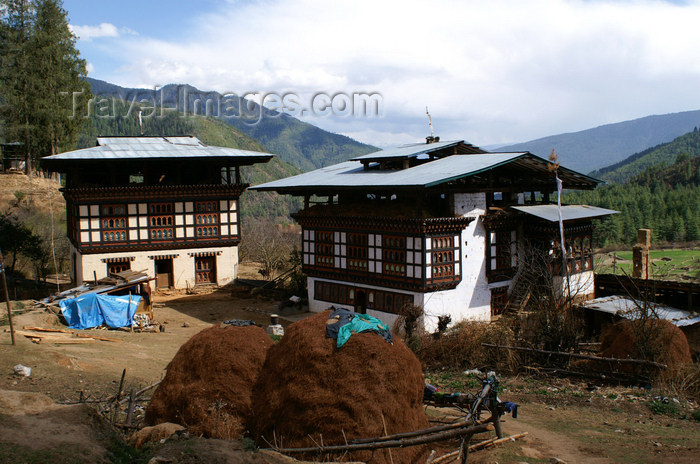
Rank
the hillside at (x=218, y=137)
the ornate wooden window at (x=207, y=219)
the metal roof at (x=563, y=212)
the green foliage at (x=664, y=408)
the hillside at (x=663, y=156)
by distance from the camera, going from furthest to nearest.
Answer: the hillside at (x=663, y=156) → the hillside at (x=218, y=137) → the ornate wooden window at (x=207, y=219) → the metal roof at (x=563, y=212) → the green foliage at (x=664, y=408)

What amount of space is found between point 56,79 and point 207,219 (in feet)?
84.1

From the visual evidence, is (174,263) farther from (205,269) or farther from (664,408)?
(664,408)

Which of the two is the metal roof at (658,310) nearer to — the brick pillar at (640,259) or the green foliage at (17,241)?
the brick pillar at (640,259)

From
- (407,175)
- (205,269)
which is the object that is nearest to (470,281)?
(407,175)

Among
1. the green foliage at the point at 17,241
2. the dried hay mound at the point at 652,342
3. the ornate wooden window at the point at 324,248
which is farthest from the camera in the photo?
the green foliage at the point at 17,241

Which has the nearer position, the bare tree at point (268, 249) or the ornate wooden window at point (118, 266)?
the ornate wooden window at point (118, 266)

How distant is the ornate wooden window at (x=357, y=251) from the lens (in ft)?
84.0

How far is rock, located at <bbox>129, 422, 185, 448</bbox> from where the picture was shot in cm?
968

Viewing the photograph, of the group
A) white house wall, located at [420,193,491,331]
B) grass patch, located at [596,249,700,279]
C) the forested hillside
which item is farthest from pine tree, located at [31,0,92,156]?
the forested hillside

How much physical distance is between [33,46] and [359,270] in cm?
3847

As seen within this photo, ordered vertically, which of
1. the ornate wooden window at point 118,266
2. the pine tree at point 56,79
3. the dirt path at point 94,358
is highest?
the pine tree at point 56,79

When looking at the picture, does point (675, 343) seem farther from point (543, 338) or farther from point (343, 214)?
point (343, 214)

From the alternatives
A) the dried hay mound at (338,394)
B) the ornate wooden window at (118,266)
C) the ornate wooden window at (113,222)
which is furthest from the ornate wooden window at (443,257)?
the ornate wooden window at (113,222)

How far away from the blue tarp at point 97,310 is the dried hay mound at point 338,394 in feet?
47.7
